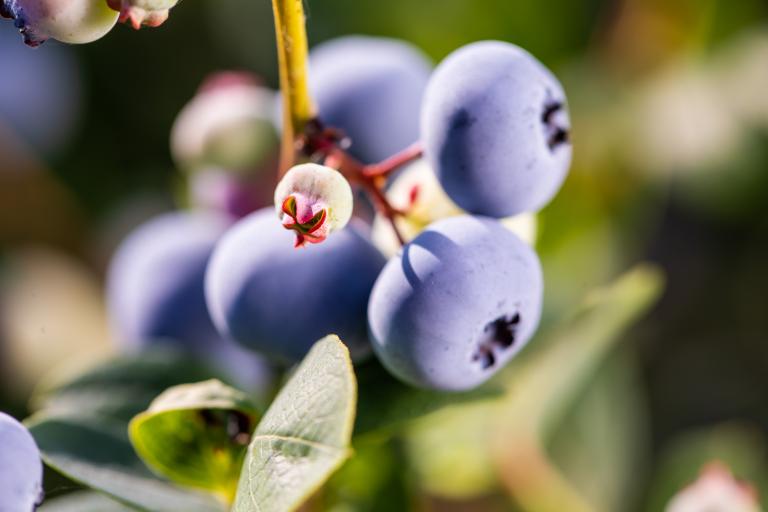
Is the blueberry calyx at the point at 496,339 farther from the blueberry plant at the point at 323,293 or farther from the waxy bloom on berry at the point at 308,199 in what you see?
the waxy bloom on berry at the point at 308,199

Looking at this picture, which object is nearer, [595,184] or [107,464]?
[107,464]

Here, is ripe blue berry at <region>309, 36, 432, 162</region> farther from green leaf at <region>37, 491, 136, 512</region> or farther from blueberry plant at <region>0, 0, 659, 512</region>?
green leaf at <region>37, 491, 136, 512</region>

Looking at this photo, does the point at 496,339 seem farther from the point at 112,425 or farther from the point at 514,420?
the point at 514,420

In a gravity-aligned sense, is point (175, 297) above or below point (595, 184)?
above

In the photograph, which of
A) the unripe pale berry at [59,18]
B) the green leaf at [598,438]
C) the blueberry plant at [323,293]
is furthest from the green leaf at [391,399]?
the green leaf at [598,438]

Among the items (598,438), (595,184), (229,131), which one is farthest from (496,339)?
(595,184)

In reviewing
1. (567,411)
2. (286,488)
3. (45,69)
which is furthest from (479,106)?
(45,69)

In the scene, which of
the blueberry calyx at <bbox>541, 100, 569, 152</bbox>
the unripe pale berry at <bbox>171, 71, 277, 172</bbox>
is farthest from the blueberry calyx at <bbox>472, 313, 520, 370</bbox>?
the unripe pale berry at <bbox>171, 71, 277, 172</bbox>
